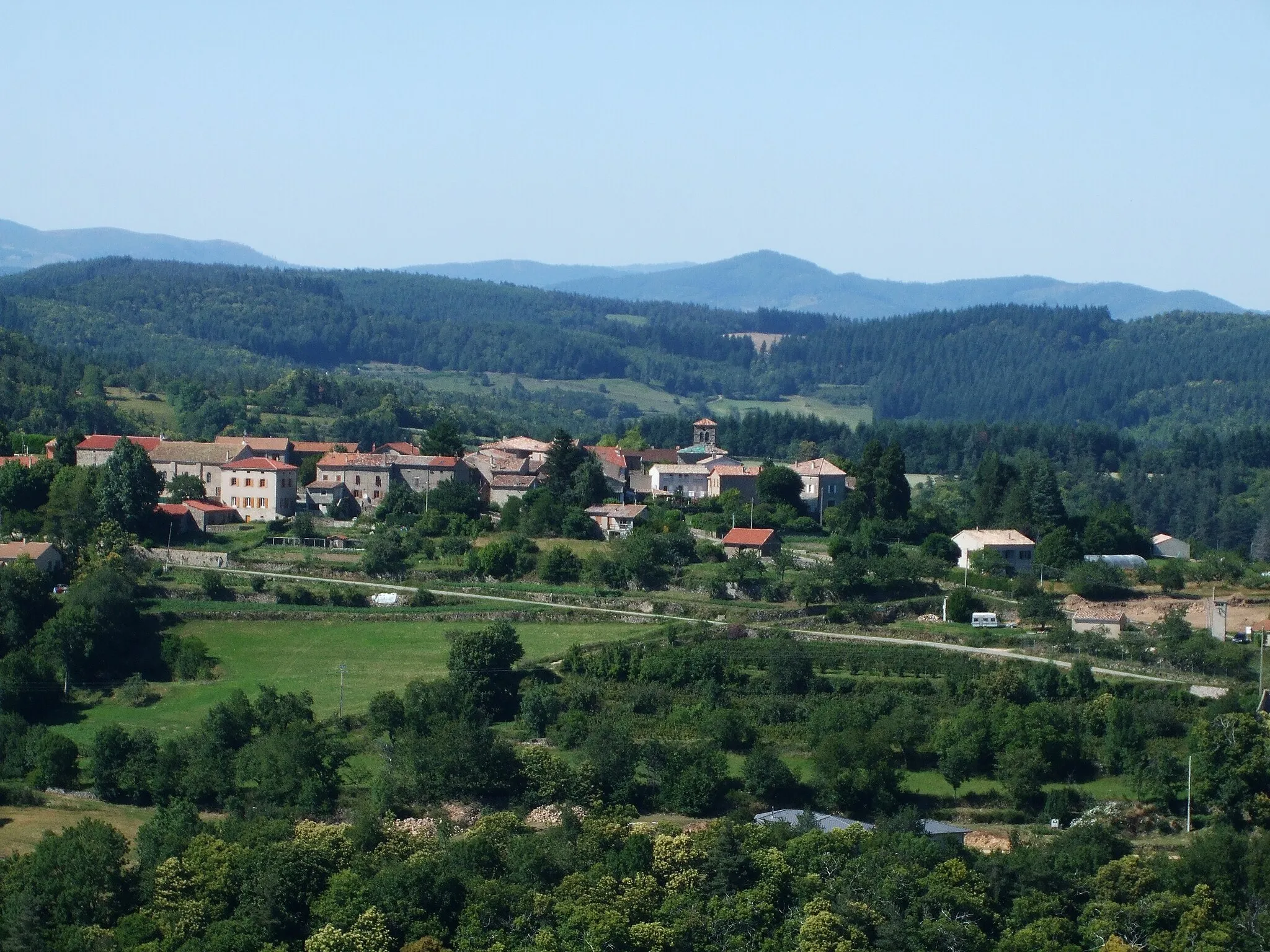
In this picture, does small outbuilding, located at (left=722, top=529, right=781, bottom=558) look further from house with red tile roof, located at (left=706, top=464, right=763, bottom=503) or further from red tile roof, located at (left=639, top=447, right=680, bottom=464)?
red tile roof, located at (left=639, top=447, right=680, bottom=464)

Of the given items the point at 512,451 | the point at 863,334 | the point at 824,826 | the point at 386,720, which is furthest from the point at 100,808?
the point at 863,334

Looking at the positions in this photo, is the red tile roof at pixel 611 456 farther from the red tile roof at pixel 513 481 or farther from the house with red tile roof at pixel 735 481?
the red tile roof at pixel 513 481

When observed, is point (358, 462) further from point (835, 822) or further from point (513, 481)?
point (835, 822)

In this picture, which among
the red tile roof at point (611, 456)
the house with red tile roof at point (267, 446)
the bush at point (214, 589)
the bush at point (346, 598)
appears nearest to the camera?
the bush at point (346, 598)

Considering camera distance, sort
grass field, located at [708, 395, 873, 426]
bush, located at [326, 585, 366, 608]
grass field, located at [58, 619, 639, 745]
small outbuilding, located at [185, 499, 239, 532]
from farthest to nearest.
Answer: grass field, located at [708, 395, 873, 426], small outbuilding, located at [185, 499, 239, 532], bush, located at [326, 585, 366, 608], grass field, located at [58, 619, 639, 745]

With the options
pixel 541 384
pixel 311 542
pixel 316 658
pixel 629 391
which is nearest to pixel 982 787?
pixel 316 658

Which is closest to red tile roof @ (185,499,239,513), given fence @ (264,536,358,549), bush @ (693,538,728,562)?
fence @ (264,536,358,549)

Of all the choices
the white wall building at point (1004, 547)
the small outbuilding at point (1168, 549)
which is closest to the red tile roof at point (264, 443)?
the white wall building at point (1004, 547)
